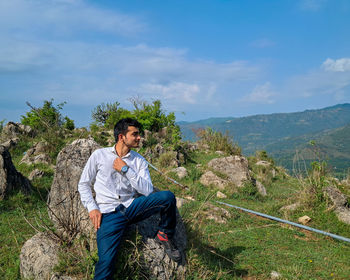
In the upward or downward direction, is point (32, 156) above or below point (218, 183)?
above

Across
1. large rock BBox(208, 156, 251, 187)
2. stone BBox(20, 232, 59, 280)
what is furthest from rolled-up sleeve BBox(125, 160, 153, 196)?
large rock BBox(208, 156, 251, 187)

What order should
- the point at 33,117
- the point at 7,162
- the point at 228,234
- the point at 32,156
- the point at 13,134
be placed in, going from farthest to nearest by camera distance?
the point at 33,117 → the point at 13,134 → the point at 32,156 → the point at 7,162 → the point at 228,234

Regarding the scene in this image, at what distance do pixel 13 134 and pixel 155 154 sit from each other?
7.97 meters

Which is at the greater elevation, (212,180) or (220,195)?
(212,180)

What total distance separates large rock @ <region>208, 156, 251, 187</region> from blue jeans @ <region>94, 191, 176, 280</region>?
736 centimetres

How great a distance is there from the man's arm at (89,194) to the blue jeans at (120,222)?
0.30 feet

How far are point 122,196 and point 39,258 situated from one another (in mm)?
1330

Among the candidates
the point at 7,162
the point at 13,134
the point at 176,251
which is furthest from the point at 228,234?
A: the point at 13,134

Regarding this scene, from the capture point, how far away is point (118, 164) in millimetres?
3355

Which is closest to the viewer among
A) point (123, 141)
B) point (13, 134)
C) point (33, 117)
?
point (123, 141)


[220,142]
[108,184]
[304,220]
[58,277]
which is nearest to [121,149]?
[108,184]

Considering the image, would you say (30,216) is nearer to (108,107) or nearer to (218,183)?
(218,183)

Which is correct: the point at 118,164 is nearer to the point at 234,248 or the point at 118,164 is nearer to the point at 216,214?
the point at 234,248

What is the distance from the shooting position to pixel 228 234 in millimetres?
5969
